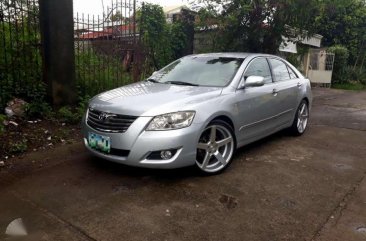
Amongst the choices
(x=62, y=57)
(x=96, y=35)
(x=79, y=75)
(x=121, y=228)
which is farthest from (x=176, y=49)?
(x=121, y=228)

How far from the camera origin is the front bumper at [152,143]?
3.74 meters

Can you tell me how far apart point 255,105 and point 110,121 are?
1.98 meters

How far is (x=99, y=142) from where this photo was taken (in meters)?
4.03

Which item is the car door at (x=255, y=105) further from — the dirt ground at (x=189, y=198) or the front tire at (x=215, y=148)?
the dirt ground at (x=189, y=198)

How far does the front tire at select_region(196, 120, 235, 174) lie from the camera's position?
4.17 m

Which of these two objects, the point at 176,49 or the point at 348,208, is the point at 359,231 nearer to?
the point at 348,208

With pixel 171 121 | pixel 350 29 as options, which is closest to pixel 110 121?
pixel 171 121

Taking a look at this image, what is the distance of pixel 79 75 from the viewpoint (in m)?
6.89

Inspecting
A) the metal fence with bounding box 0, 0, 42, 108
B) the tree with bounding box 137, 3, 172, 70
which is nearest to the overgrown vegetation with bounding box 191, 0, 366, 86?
the tree with bounding box 137, 3, 172, 70

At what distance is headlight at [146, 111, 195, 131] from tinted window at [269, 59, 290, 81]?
88.8 inches

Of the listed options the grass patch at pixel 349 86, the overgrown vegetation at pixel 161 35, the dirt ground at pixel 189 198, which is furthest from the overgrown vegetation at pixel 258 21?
the grass patch at pixel 349 86

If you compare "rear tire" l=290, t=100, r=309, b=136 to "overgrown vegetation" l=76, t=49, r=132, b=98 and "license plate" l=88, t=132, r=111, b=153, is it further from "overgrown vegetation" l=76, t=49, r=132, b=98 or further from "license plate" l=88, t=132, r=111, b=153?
"overgrown vegetation" l=76, t=49, r=132, b=98

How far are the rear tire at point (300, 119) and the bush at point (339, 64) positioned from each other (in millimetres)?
12109

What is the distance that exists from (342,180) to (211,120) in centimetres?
171
